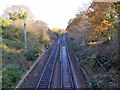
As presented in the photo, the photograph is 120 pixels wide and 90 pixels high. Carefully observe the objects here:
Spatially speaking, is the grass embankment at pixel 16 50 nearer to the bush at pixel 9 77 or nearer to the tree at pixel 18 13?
the bush at pixel 9 77

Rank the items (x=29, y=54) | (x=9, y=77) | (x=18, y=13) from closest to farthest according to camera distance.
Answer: (x=9, y=77) → (x=29, y=54) → (x=18, y=13)

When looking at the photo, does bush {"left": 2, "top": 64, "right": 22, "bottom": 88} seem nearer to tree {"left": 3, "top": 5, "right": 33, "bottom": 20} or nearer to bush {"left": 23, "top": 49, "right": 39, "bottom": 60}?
bush {"left": 23, "top": 49, "right": 39, "bottom": 60}

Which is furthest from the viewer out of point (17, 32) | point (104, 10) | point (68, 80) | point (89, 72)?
point (17, 32)

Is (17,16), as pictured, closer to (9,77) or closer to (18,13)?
(18,13)

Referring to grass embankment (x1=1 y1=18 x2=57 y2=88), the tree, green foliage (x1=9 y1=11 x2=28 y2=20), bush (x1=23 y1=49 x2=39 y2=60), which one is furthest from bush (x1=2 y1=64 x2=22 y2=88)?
the tree

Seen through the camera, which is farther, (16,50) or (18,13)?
(18,13)

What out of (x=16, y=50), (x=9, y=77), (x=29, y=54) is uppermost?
(x=16, y=50)

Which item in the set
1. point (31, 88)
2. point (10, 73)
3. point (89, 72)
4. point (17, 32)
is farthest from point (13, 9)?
point (89, 72)

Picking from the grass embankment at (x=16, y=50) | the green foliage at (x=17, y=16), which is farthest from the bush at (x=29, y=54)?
the green foliage at (x=17, y=16)

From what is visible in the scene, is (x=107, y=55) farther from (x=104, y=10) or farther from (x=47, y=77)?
(x=47, y=77)

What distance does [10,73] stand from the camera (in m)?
7.72

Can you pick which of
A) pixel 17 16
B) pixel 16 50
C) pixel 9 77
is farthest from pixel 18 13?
pixel 9 77

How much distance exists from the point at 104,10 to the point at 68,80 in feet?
20.1

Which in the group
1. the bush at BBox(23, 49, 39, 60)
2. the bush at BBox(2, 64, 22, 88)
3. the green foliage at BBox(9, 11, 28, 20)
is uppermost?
the green foliage at BBox(9, 11, 28, 20)
